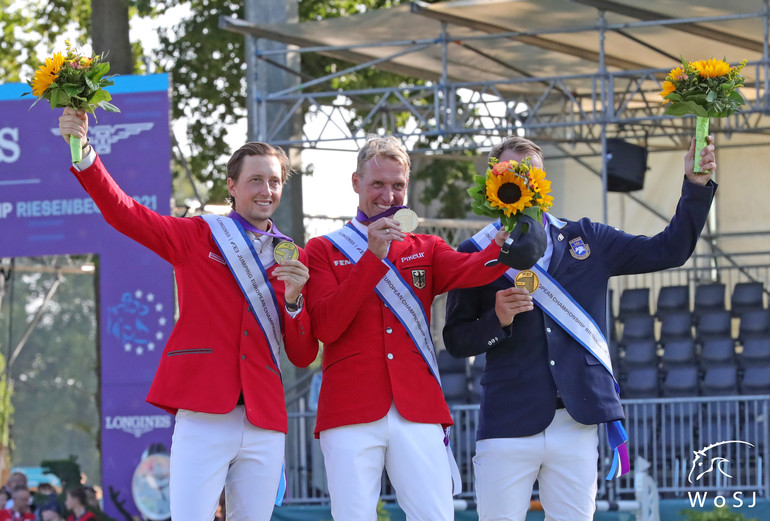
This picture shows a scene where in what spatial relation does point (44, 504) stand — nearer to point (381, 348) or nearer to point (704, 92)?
point (381, 348)

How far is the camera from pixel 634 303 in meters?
13.8

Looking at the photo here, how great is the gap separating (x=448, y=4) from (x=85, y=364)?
44121 mm

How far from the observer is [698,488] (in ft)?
31.1

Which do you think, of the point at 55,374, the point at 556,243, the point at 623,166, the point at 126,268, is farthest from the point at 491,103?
the point at 55,374

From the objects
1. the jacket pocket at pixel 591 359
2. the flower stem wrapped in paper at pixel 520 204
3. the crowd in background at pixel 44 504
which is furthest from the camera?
the crowd in background at pixel 44 504

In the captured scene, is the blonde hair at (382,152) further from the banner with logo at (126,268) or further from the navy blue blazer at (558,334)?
the banner with logo at (126,268)

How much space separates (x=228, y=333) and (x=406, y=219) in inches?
30.3

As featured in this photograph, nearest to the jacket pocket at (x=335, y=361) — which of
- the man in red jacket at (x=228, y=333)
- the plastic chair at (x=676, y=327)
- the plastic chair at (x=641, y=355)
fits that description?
the man in red jacket at (x=228, y=333)

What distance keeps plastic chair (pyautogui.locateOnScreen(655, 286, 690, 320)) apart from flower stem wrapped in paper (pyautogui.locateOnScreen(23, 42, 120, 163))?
35.4 ft

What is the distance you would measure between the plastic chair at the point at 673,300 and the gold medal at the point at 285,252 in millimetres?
10383

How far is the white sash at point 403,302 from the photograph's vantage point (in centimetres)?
400

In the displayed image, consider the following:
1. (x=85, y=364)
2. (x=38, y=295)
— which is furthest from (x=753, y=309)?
(x=38, y=295)

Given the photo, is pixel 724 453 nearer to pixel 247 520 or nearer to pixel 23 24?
pixel 247 520

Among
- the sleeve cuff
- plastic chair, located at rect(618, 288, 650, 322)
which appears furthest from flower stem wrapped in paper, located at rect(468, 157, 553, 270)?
plastic chair, located at rect(618, 288, 650, 322)
